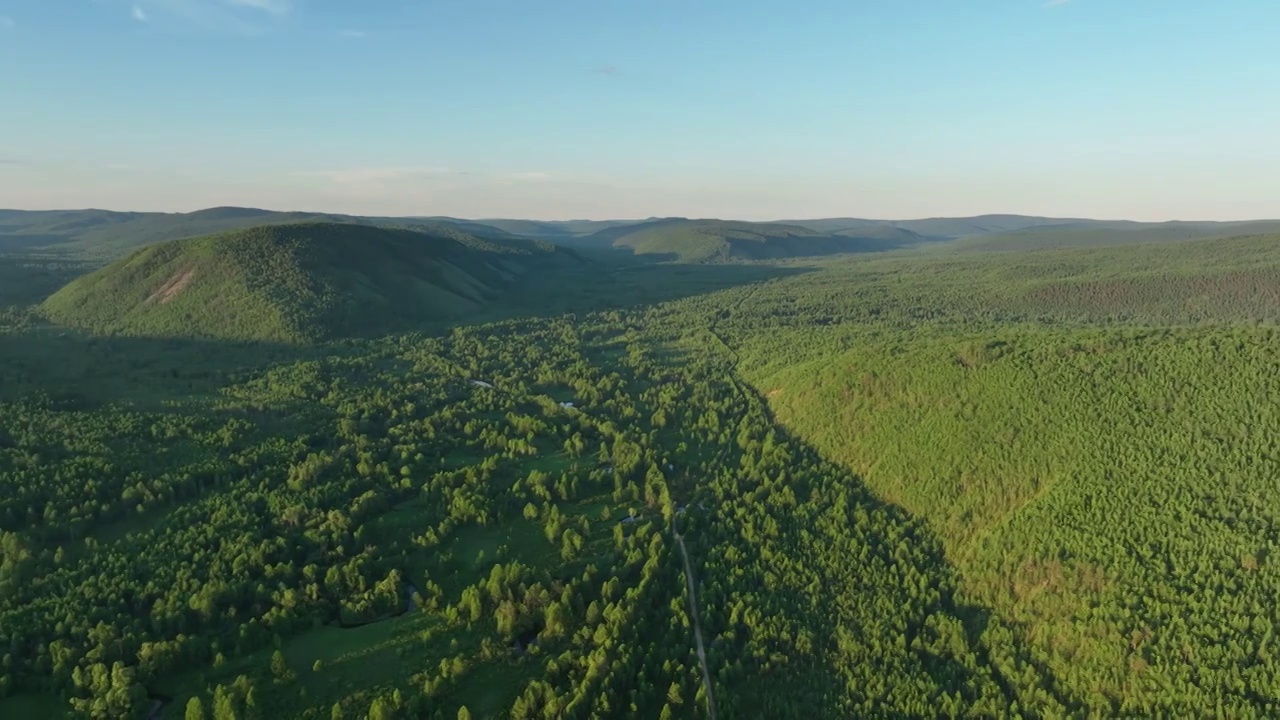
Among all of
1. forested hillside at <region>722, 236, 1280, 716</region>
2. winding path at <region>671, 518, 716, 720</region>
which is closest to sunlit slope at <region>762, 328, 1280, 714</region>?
forested hillside at <region>722, 236, 1280, 716</region>

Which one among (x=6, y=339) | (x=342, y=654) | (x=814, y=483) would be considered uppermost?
(x=6, y=339)

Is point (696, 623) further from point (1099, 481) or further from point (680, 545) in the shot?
point (1099, 481)

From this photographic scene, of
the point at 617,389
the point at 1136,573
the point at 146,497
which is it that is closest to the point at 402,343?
the point at 617,389

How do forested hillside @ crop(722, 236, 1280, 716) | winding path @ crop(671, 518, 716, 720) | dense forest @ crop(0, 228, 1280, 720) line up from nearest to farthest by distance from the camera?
forested hillside @ crop(722, 236, 1280, 716)
winding path @ crop(671, 518, 716, 720)
dense forest @ crop(0, 228, 1280, 720)

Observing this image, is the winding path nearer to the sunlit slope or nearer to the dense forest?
the dense forest

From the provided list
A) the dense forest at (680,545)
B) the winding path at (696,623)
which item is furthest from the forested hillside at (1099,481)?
the winding path at (696,623)

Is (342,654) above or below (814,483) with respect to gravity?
below

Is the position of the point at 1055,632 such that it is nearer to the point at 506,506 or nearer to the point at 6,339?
the point at 506,506

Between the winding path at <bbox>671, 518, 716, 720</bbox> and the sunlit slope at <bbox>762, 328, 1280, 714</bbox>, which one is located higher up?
the sunlit slope at <bbox>762, 328, 1280, 714</bbox>

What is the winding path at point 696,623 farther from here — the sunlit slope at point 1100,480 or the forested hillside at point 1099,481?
the sunlit slope at point 1100,480
